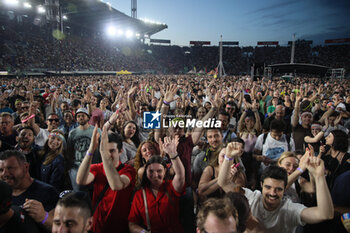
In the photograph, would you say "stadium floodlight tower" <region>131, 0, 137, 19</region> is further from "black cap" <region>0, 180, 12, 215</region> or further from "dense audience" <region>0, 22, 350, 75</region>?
"black cap" <region>0, 180, 12, 215</region>

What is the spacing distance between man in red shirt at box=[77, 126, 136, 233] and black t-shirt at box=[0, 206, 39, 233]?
0.56 metres

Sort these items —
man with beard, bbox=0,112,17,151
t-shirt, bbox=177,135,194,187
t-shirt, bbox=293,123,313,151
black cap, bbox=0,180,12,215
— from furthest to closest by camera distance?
t-shirt, bbox=293,123,313,151 → man with beard, bbox=0,112,17,151 → t-shirt, bbox=177,135,194,187 → black cap, bbox=0,180,12,215

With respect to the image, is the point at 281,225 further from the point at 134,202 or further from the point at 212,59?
the point at 212,59

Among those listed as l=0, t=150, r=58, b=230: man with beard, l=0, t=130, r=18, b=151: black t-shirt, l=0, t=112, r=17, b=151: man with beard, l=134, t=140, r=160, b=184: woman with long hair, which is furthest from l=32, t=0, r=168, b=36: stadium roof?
l=0, t=150, r=58, b=230: man with beard

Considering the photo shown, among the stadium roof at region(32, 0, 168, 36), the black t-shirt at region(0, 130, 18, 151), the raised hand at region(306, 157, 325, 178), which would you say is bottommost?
the black t-shirt at region(0, 130, 18, 151)

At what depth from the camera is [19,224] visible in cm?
169

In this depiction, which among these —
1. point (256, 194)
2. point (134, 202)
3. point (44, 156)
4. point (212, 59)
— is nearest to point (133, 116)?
point (44, 156)

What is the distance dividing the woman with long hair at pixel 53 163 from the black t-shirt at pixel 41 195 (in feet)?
2.31

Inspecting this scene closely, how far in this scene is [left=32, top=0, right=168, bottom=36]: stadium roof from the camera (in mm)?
31281

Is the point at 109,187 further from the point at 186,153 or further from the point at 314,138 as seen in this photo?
the point at 314,138

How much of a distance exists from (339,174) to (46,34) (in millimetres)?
43955

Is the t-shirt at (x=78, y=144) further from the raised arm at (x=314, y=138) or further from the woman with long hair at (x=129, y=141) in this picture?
the raised arm at (x=314, y=138)

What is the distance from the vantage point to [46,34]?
36.4 meters

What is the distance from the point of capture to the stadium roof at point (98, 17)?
31281 millimetres
